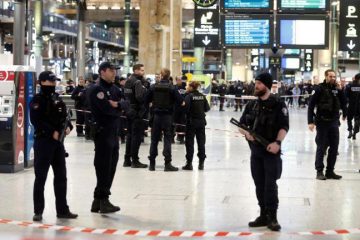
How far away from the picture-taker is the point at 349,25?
80.6ft

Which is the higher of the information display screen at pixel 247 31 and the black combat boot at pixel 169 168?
the information display screen at pixel 247 31

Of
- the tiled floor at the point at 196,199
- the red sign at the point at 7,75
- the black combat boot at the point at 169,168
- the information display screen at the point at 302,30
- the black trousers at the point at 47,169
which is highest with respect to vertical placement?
the information display screen at the point at 302,30

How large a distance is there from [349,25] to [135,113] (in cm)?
1325

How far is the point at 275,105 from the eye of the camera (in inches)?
308

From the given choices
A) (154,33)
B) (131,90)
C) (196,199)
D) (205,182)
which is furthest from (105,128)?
(154,33)

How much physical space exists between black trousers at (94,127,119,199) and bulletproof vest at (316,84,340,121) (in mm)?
4113

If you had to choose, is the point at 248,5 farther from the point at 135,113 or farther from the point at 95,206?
the point at 95,206

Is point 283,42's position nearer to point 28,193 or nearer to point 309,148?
point 309,148

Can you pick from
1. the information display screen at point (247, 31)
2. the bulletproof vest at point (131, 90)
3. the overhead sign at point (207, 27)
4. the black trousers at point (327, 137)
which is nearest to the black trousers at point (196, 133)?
the bulletproof vest at point (131, 90)

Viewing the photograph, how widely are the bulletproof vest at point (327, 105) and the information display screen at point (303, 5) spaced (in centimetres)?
1177

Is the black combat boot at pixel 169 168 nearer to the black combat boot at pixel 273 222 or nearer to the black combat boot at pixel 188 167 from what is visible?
the black combat boot at pixel 188 167

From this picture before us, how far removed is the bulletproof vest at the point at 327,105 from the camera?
1149 centimetres

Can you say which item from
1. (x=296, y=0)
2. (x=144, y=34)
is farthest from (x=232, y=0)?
(x=144, y=34)

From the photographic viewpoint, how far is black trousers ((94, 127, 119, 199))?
28.2ft
